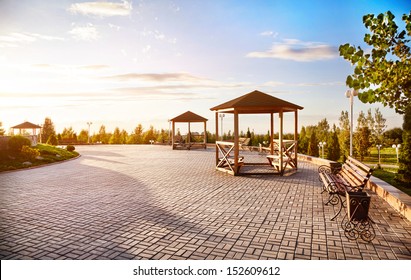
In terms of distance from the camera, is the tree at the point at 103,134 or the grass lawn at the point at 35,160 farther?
the tree at the point at 103,134

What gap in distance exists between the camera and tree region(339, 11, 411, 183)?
329 centimetres

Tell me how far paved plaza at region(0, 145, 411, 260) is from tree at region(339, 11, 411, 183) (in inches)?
87.3

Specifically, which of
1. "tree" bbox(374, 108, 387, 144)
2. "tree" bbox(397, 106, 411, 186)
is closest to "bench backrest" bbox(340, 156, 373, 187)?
"tree" bbox(397, 106, 411, 186)

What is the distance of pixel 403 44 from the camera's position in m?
3.62

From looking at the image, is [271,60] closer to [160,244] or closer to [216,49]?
[216,49]

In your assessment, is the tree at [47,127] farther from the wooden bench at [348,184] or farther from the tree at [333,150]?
the wooden bench at [348,184]

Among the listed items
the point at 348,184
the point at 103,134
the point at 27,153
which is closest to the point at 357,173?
the point at 348,184

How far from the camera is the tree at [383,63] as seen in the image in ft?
10.8

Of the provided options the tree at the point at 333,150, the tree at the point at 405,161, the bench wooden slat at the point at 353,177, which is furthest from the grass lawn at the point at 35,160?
the tree at the point at 333,150

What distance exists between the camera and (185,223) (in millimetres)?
5625

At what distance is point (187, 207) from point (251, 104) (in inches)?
213

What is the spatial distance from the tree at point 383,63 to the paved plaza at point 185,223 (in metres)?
2.22
